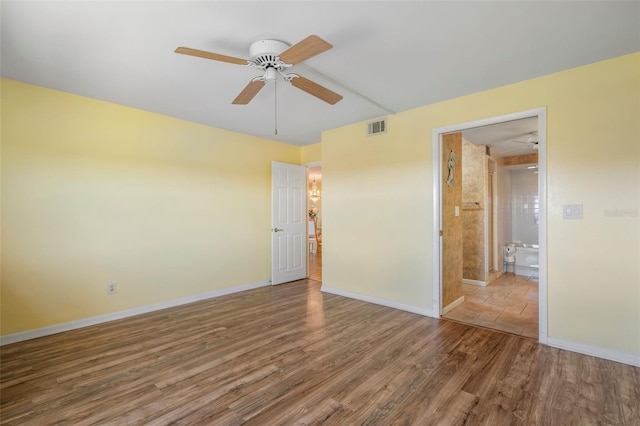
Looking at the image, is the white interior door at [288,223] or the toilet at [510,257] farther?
the toilet at [510,257]

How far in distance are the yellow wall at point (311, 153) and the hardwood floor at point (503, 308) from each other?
3.37 meters

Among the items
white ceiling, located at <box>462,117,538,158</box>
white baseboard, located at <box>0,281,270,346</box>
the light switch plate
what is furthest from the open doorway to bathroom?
the light switch plate

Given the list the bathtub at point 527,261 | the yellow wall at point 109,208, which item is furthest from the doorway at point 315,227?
the bathtub at point 527,261

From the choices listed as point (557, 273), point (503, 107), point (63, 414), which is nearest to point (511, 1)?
point (503, 107)

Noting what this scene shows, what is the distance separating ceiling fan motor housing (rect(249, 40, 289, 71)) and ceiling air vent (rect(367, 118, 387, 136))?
2063mm

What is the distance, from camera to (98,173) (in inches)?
131

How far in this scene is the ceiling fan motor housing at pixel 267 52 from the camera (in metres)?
2.10

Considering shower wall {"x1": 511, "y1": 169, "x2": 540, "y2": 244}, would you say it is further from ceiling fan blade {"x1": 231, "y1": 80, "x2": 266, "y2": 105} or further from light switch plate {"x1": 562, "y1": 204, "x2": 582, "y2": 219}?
ceiling fan blade {"x1": 231, "y1": 80, "x2": 266, "y2": 105}

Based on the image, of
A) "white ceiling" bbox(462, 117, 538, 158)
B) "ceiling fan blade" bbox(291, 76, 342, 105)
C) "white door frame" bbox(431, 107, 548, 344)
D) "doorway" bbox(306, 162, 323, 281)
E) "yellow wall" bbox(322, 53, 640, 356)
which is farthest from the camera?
"doorway" bbox(306, 162, 323, 281)

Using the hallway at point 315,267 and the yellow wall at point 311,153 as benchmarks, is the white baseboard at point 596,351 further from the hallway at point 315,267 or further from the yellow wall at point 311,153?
the yellow wall at point 311,153

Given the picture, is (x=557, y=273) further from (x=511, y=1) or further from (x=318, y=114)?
(x=318, y=114)

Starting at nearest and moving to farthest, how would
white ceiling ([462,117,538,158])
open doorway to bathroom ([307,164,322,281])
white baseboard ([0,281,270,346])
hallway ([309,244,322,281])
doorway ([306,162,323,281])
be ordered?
white baseboard ([0,281,270,346])
white ceiling ([462,117,538,158])
hallway ([309,244,322,281])
doorway ([306,162,323,281])
open doorway to bathroom ([307,164,322,281])

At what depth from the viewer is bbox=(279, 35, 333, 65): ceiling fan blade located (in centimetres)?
172

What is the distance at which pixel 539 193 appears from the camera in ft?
9.08
